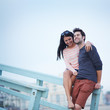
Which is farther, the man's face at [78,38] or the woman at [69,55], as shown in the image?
the man's face at [78,38]

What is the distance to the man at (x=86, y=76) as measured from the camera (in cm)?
156

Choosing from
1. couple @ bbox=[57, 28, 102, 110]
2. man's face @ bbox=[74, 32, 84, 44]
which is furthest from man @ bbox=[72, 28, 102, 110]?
man's face @ bbox=[74, 32, 84, 44]

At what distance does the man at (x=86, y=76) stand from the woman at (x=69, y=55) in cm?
7

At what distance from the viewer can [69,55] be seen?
1896 millimetres

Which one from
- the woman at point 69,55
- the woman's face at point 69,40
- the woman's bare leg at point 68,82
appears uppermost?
the woman's face at point 69,40

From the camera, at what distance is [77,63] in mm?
1838

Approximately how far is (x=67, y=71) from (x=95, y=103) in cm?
47

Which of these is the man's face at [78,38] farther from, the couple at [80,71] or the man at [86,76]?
the man at [86,76]

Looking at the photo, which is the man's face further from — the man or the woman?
the man

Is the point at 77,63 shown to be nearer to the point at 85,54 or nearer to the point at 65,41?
the point at 85,54

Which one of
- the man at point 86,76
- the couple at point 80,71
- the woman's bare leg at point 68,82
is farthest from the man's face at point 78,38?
the woman's bare leg at point 68,82

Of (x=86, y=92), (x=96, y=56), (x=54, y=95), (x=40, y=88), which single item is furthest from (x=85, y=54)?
(x=54, y=95)

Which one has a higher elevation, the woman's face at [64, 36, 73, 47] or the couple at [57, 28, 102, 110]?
the woman's face at [64, 36, 73, 47]

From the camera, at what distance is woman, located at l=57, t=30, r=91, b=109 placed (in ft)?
5.34
